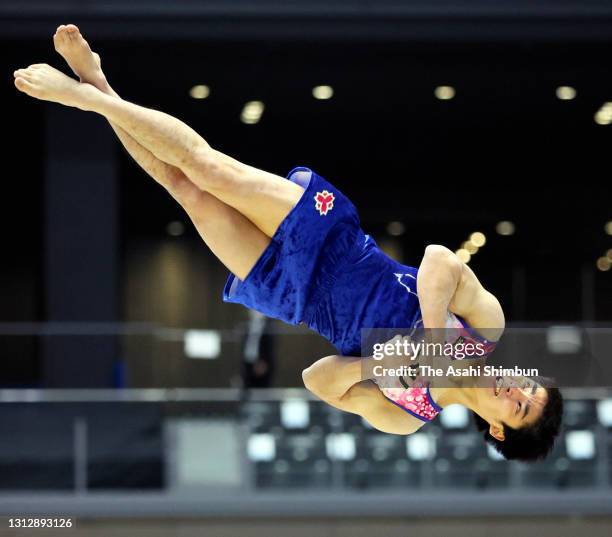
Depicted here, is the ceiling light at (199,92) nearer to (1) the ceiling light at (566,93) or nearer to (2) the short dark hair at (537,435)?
(1) the ceiling light at (566,93)

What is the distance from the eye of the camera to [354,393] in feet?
11.8

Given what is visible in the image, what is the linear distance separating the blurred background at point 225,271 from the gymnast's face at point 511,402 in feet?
5.28

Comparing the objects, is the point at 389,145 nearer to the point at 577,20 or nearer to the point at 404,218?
the point at 404,218

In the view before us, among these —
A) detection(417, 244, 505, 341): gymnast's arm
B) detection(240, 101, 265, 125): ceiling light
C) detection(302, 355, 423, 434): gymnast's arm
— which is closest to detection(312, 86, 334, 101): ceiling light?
detection(240, 101, 265, 125): ceiling light

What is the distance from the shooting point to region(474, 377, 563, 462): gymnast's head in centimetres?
347

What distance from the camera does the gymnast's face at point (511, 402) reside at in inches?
136

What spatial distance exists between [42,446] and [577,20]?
5.88 metres

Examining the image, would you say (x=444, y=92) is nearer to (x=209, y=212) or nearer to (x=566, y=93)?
(x=566, y=93)

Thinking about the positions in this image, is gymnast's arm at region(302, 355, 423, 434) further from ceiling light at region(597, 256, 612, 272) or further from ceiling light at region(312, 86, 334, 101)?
ceiling light at region(597, 256, 612, 272)

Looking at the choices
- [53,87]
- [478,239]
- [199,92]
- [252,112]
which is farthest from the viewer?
[478,239]

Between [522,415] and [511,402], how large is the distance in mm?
75

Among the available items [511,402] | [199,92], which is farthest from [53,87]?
[199,92]

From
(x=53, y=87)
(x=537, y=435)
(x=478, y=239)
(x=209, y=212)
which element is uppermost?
(x=478, y=239)

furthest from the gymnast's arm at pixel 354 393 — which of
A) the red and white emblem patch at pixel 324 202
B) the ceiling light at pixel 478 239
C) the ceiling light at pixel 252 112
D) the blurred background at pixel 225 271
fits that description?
the ceiling light at pixel 478 239
